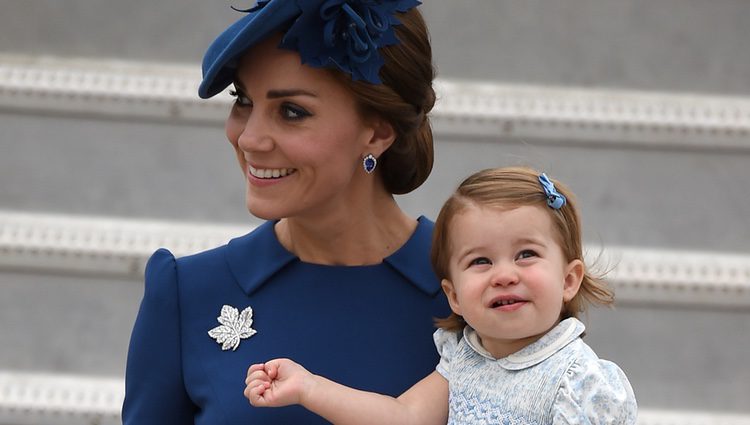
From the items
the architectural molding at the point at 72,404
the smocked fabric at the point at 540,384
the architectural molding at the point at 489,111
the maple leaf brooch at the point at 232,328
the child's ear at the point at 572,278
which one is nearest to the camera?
the smocked fabric at the point at 540,384

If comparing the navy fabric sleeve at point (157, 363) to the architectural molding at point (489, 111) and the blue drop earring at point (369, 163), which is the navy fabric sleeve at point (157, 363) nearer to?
the blue drop earring at point (369, 163)

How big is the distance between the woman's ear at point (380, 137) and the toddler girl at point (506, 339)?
12cm

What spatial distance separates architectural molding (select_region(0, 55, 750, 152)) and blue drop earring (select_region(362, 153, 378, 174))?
4.02ft

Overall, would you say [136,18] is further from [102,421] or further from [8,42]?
[102,421]

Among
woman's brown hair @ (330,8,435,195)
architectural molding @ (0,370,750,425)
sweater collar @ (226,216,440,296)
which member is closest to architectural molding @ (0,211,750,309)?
architectural molding @ (0,370,750,425)

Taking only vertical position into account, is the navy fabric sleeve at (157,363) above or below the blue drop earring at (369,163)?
below

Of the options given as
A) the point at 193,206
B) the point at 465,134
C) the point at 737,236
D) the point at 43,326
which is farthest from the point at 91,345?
the point at 737,236

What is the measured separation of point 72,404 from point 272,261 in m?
1.18

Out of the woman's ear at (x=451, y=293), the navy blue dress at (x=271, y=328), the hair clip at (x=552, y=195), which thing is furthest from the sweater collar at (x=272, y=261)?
the hair clip at (x=552, y=195)

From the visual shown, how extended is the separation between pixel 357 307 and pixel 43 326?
1.36 metres

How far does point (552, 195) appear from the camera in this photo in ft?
4.75

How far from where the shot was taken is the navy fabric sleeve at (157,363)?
5.12 feet

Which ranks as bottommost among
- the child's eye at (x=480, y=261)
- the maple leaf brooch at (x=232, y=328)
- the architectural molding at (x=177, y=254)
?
the architectural molding at (x=177, y=254)

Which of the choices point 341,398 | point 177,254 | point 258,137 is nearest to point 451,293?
point 341,398
